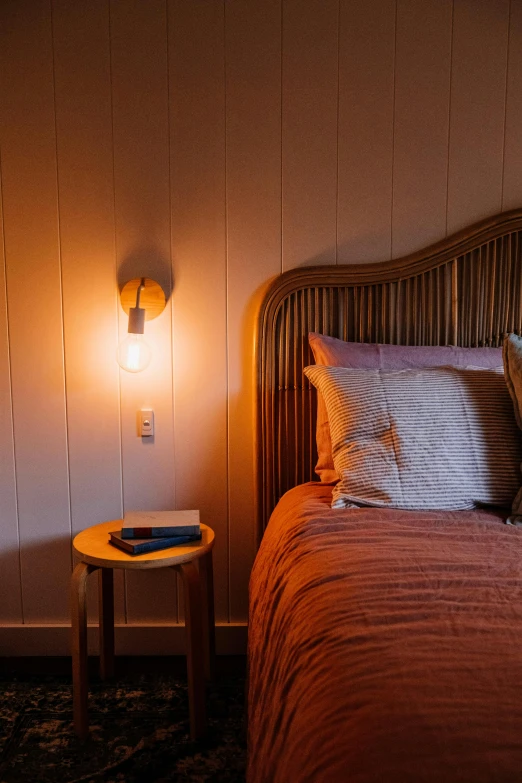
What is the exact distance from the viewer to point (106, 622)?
181 cm

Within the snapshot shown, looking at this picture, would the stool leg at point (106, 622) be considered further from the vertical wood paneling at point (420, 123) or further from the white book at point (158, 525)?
the vertical wood paneling at point (420, 123)

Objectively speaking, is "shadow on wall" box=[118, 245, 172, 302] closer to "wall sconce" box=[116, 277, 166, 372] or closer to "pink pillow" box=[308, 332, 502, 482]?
"wall sconce" box=[116, 277, 166, 372]

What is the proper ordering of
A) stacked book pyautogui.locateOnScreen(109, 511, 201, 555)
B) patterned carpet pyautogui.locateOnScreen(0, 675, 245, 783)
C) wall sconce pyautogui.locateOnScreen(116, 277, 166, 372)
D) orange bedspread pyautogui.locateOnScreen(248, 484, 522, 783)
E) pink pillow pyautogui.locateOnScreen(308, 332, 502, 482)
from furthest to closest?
wall sconce pyautogui.locateOnScreen(116, 277, 166, 372) → pink pillow pyautogui.locateOnScreen(308, 332, 502, 482) → stacked book pyautogui.locateOnScreen(109, 511, 201, 555) → patterned carpet pyautogui.locateOnScreen(0, 675, 245, 783) → orange bedspread pyautogui.locateOnScreen(248, 484, 522, 783)

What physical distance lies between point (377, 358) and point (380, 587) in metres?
0.90

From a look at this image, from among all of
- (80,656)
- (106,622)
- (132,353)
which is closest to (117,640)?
(106,622)

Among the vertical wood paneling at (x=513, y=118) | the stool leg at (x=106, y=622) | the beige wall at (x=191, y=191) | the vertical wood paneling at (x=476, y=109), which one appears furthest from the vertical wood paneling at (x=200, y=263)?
the vertical wood paneling at (x=513, y=118)

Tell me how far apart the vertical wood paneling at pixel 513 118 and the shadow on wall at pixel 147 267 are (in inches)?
46.7

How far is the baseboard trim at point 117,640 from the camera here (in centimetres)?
195

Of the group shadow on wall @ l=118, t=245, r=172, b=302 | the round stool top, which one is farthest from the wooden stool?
shadow on wall @ l=118, t=245, r=172, b=302

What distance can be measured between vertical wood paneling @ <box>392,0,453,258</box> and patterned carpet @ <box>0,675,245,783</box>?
1.59 meters

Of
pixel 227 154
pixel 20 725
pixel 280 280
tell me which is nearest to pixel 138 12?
pixel 227 154

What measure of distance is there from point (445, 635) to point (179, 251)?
147 cm

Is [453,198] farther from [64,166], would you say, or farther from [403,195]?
[64,166]

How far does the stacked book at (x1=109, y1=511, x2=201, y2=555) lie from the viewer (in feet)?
5.01
